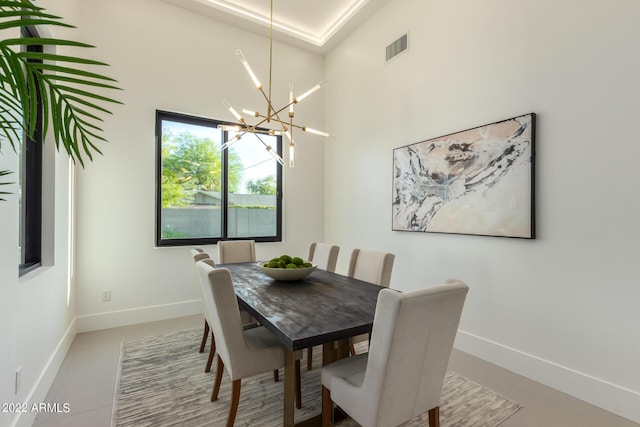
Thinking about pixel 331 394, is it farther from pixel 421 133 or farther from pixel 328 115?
pixel 328 115

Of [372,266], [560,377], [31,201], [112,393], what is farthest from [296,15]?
[560,377]

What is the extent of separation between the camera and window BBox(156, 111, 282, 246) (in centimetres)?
389

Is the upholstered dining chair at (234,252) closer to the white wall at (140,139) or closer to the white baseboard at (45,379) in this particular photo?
the white wall at (140,139)

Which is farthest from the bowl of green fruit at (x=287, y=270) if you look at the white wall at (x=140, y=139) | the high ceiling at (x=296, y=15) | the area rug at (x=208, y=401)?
the high ceiling at (x=296, y=15)

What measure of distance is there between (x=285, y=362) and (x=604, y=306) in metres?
2.13

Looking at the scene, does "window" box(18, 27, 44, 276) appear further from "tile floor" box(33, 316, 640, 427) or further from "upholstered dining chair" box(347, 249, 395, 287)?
"upholstered dining chair" box(347, 249, 395, 287)

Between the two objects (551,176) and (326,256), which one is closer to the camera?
(551,176)

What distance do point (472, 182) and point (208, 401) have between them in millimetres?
2726

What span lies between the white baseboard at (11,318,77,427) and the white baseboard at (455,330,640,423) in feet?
10.6

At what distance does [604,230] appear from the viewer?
211cm

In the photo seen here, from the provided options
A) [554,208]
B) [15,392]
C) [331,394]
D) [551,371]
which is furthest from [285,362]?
[554,208]

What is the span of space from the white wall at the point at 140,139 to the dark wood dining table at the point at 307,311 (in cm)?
183

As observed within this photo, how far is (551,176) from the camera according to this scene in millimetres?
2371

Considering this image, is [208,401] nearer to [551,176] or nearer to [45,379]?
[45,379]
